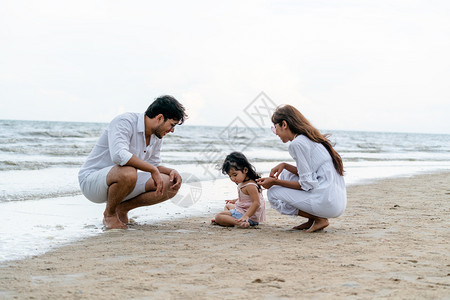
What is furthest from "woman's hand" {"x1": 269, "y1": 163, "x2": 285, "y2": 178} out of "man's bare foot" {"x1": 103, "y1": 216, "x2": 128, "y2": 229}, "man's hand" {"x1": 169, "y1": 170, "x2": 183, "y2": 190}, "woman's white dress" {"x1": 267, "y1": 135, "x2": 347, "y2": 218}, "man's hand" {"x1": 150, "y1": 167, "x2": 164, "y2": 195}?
"man's bare foot" {"x1": 103, "y1": 216, "x2": 128, "y2": 229}

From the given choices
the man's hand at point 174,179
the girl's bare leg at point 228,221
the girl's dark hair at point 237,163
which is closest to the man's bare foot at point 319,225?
the girl's bare leg at point 228,221

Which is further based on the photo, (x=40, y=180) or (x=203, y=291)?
(x=40, y=180)

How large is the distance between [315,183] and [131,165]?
1.56 metres

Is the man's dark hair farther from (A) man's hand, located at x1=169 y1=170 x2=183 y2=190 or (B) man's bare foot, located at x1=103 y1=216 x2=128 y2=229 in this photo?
(B) man's bare foot, located at x1=103 y1=216 x2=128 y2=229

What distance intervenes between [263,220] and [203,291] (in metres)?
2.22

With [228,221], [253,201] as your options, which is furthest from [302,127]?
[228,221]

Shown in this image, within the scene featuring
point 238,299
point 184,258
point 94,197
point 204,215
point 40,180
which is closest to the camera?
point 238,299

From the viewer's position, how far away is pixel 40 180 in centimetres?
784

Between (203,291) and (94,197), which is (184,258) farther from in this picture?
(94,197)

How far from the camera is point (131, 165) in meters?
4.14

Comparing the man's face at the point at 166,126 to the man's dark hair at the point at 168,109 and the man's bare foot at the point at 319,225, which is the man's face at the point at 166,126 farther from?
the man's bare foot at the point at 319,225

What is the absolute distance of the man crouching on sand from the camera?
4.14 meters

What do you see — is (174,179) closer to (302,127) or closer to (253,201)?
(253,201)

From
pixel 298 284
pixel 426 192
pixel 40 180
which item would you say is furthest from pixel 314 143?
pixel 40 180
